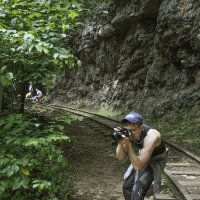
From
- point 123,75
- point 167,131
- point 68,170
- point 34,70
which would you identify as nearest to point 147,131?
point 34,70

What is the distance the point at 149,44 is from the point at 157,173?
1706 centimetres

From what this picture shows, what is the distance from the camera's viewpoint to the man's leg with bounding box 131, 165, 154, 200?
4957 mm

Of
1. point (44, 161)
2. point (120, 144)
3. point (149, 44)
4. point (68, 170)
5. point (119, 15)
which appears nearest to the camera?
point (120, 144)

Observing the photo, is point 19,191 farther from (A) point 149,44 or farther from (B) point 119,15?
(B) point 119,15

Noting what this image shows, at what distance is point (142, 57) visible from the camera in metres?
21.9

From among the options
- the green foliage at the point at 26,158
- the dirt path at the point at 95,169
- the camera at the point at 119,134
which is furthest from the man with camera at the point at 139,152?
the dirt path at the point at 95,169

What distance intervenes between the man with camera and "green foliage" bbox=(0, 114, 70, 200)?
0.78 metres

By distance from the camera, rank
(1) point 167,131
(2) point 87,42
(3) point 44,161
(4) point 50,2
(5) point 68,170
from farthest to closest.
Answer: (2) point 87,42 < (1) point 167,131 < (5) point 68,170 < (3) point 44,161 < (4) point 50,2

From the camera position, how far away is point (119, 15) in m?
23.4

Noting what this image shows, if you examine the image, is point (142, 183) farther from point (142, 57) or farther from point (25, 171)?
point (142, 57)

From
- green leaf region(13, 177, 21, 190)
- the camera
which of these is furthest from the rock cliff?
green leaf region(13, 177, 21, 190)

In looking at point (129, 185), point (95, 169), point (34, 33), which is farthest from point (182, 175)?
point (34, 33)

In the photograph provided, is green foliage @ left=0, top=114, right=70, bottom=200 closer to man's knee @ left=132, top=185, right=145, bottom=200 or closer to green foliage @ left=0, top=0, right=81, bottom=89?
green foliage @ left=0, top=0, right=81, bottom=89

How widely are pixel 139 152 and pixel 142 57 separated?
684 inches
